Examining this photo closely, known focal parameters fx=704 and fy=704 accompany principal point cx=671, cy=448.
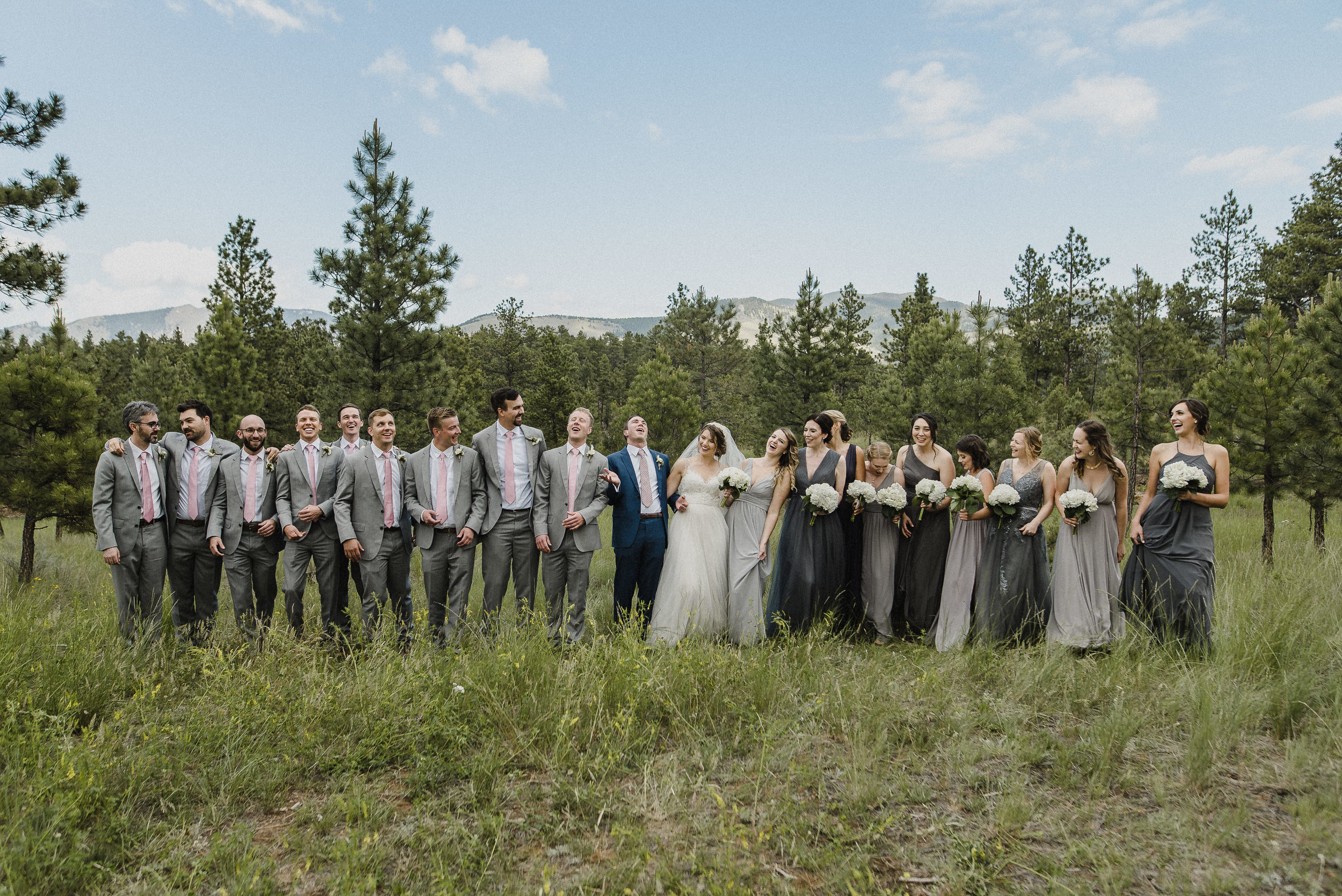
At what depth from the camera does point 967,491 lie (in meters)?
6.18

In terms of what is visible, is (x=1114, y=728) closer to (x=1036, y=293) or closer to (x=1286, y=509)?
(x=1286, y=509)

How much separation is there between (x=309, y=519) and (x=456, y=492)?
1.21 metres

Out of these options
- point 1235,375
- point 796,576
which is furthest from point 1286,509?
point 796,576

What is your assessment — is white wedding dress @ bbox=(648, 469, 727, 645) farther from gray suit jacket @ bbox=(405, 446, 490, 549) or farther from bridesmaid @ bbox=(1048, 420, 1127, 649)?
bridesmaid @ bbox=(1048, 420, 1127, 649)

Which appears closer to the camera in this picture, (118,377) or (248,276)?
(248,276)

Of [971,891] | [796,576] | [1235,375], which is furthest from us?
[1235,375]

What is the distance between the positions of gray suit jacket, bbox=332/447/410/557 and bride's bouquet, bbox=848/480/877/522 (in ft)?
13.6

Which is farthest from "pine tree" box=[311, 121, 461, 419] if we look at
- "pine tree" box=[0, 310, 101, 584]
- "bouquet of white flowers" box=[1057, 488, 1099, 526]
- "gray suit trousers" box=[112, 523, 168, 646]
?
"bouquet of white flowers" box=[1057, 488, 1099, 526]

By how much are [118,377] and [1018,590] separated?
4861cm

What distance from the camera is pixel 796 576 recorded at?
633 centimetres

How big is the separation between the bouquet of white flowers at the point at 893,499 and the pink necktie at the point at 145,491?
6.32 metres

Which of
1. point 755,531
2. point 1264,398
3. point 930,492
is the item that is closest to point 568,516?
point 755,531

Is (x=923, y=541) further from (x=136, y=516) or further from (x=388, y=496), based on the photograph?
(x=136, y=516)

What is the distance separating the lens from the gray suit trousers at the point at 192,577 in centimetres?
605
